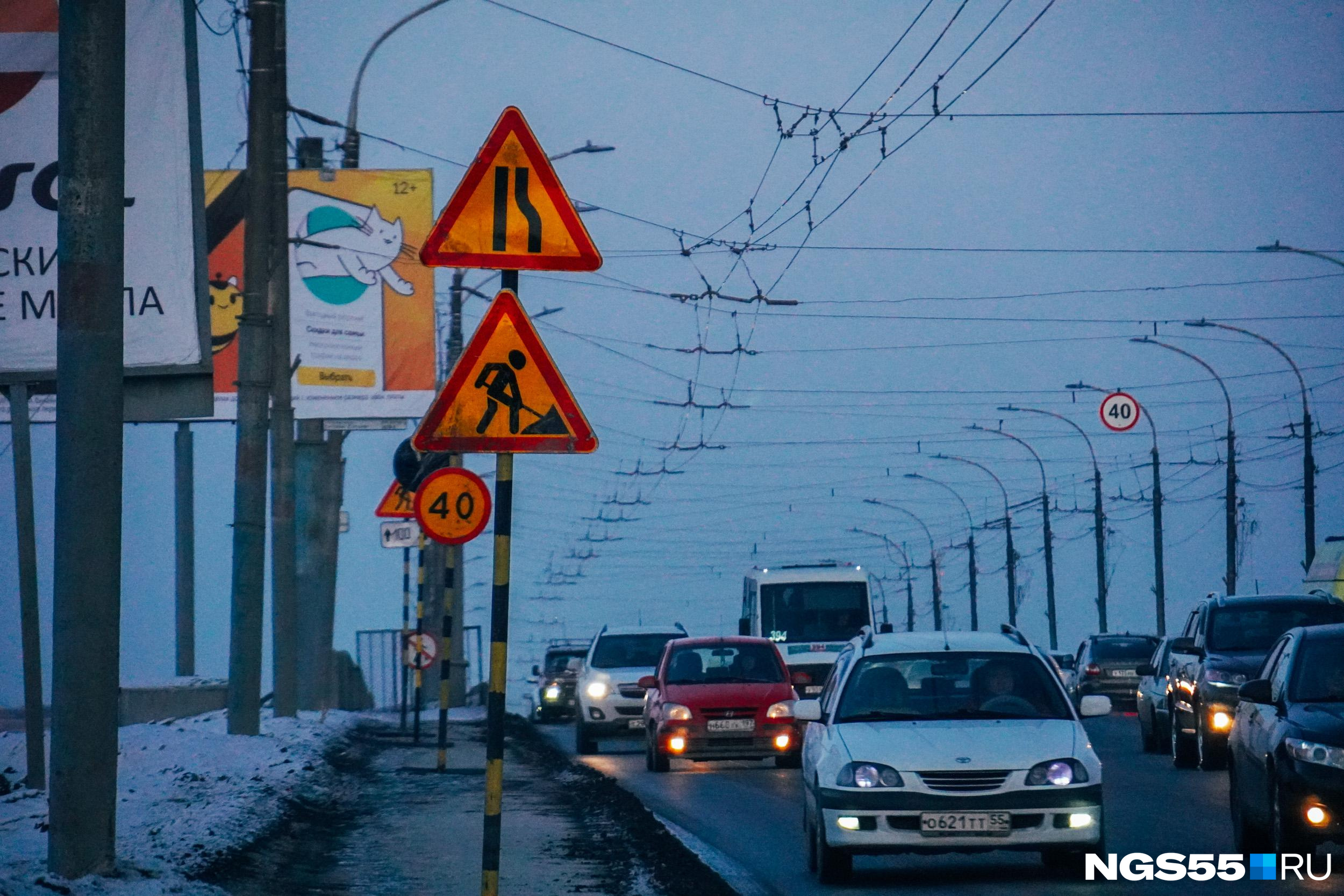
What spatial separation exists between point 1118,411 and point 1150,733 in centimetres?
2097

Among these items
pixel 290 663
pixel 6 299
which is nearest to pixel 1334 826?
pixel 6 299

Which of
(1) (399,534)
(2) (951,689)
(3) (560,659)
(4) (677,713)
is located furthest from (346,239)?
(2) (951,689)

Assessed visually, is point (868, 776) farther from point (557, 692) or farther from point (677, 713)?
point (557, 692)

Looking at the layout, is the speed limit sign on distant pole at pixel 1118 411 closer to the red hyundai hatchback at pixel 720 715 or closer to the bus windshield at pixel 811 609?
the bus windshield at pixel 811 609

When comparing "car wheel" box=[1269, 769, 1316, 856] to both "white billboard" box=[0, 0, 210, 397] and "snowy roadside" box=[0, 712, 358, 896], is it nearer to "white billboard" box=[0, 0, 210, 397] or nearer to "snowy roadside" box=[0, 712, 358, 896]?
"snowy roadside" box=[0, 712, 358, 896]

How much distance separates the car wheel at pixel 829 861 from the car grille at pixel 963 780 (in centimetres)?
71

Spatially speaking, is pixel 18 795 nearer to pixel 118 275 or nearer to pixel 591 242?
pixel 118 275

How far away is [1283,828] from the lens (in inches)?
446

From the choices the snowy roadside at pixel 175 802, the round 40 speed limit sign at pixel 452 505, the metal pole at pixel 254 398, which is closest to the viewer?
the snowy roadside at pixel 175 802

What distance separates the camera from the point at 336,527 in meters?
37.1

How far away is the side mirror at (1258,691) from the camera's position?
12227 millimetres

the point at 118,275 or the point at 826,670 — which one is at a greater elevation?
the point at 118,275

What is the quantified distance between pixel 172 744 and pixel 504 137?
11861mm

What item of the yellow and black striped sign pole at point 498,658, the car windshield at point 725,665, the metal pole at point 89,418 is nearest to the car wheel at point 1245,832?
the yellow and black striped sign pole at point 498,658
